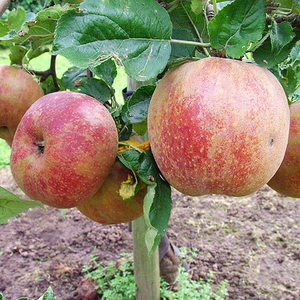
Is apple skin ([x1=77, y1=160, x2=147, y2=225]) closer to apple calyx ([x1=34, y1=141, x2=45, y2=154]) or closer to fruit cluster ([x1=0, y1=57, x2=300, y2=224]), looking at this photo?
fruit cluster ([x1=0, y1=57, x2=300, y2=224])

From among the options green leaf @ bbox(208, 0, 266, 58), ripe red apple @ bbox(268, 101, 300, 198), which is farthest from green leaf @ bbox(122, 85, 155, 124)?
ripe red apple @ bbox(268, 101, 300, 198)

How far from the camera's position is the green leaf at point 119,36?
56 centimetres

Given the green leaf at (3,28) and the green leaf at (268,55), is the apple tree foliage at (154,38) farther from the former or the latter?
the green leaf at (3,28)

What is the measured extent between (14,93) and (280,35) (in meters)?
0.72

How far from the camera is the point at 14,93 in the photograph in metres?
1.02

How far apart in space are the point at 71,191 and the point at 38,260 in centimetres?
170

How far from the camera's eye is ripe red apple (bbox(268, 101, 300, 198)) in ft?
2.59

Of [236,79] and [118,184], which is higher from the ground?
[236,79]

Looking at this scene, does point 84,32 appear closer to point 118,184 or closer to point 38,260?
point 118,184

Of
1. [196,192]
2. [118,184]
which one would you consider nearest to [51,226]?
[118,184]

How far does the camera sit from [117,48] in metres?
0.58

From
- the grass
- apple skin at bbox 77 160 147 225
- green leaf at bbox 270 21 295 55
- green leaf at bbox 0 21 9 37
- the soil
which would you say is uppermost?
green leaf at bbox 270 21 295 55

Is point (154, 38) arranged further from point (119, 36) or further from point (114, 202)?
point (114, 202)

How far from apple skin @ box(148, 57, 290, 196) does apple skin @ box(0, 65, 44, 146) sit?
1.78 feet
